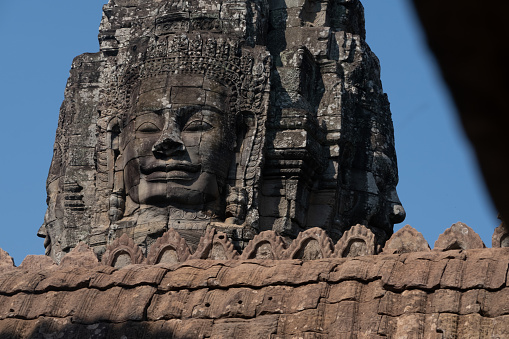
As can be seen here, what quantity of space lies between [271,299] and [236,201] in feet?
11.5

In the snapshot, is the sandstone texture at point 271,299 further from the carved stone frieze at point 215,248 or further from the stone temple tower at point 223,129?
the stone temple tower at point 223,129

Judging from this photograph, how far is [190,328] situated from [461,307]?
3050 mm

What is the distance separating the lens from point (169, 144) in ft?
43.9

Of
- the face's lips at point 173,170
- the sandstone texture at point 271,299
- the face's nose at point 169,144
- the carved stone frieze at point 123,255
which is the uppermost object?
Result: the face's nose at point 169,144

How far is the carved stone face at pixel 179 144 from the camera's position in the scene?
13.4 meters

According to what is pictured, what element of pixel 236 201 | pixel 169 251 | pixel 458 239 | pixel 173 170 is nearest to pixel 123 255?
pixel 169 251

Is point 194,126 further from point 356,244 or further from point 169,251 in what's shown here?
point 356,244

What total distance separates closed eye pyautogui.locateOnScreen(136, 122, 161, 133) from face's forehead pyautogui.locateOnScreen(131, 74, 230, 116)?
0.78 feet

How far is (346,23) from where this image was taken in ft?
53.8

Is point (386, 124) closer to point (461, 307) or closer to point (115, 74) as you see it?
point (115, 74)

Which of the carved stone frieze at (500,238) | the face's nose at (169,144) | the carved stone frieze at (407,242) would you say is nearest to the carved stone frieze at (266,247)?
the carved stone frieze at (407,242)

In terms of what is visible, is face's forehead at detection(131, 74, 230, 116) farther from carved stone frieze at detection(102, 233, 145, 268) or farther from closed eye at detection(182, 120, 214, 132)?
carved stone frieze at detection(102, 233, 145, 268)

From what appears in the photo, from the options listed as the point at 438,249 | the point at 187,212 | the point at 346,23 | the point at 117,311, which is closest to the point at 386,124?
the point at 346,23

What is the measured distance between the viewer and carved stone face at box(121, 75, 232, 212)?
527 inches
